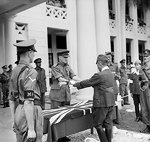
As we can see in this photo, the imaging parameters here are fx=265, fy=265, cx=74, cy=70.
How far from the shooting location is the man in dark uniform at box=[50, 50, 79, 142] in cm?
535

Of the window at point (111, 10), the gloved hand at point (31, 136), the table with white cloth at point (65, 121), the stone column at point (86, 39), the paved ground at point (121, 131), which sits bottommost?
the paved ground at point (121, 131)

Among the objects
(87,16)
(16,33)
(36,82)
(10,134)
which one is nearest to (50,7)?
(16,33)

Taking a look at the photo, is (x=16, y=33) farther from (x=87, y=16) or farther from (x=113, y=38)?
(x=113, y=38)

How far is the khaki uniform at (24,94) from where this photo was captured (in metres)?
2.65

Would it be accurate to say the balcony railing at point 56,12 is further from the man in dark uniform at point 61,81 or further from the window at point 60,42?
the man in dark uniform at point 61,81

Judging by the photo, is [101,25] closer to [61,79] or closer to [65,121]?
[61,79]

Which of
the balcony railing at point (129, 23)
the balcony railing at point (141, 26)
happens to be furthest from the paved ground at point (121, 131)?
the balcony railing at point (141, 26)

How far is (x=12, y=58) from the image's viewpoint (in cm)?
1110

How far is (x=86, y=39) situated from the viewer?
898 centimetres

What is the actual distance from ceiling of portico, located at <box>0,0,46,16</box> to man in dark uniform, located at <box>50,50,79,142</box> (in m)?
3.97

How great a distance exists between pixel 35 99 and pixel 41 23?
431 inches

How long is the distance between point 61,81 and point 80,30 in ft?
13.3

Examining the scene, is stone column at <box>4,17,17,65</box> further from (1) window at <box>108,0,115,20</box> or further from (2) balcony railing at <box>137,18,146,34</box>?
(2) balcony railing at <box>137,18,146,34</box>

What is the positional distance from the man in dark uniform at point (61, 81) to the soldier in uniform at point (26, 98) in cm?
249
